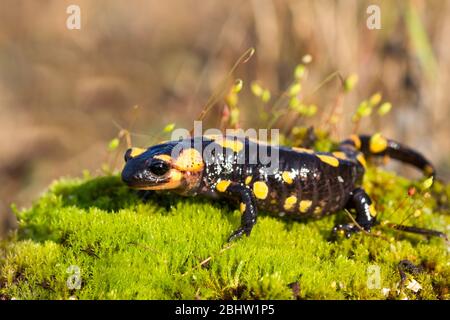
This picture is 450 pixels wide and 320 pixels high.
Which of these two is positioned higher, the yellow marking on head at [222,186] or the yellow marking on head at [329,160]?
the yellow marking on head at [329,160]

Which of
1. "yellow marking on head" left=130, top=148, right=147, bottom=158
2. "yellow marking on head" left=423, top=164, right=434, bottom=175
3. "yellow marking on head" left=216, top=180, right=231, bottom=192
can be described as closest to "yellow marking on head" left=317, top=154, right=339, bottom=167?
"yellow marking on head" left=216, top=180, right=231, bottom=192

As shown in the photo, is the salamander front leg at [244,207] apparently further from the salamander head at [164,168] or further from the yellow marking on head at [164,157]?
the yellow marking on head at [164,157]

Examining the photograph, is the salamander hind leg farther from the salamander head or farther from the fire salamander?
the salamander head

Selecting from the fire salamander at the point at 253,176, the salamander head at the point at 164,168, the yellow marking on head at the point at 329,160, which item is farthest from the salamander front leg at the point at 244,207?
the yellow marking on head at the point at 329,160

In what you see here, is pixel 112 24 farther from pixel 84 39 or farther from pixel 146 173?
pixel 146 173

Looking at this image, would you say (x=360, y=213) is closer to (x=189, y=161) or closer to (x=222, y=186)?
(x=222, y=186)

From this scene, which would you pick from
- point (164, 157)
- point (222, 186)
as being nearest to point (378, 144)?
point (222, 186)
